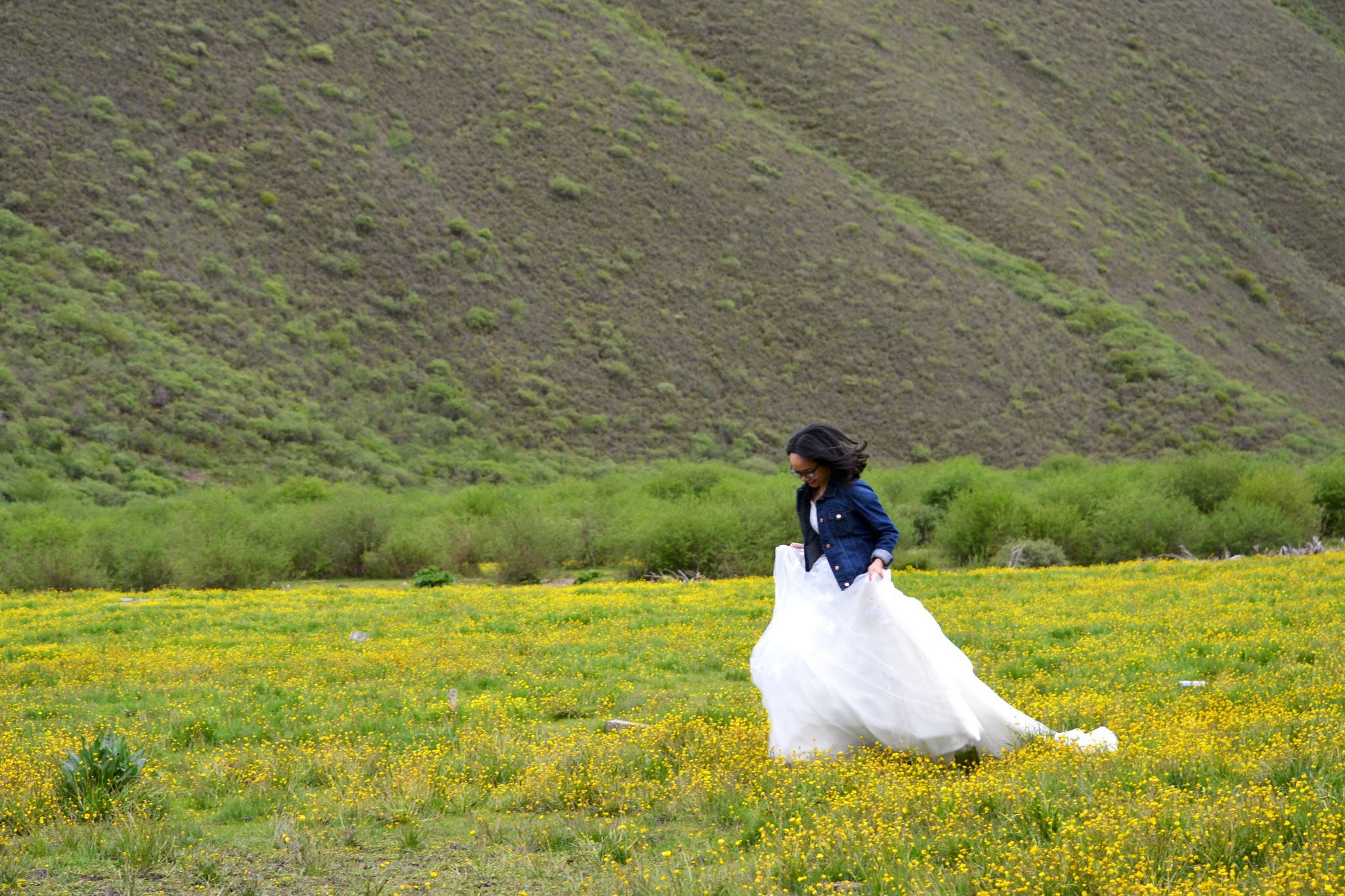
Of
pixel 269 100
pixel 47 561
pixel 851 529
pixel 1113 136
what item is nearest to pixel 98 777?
pixel 851 529

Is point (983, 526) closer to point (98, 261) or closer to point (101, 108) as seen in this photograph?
point (98, 261)

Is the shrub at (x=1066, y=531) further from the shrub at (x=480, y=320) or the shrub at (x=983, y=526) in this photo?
the shrub at (x=480, y=320)

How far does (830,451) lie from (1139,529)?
738 inches

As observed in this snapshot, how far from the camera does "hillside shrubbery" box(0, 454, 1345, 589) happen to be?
869 inches

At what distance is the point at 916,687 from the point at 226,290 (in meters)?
39.1

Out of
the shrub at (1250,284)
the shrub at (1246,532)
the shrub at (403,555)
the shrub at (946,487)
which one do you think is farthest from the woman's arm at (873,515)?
the shrub at (1250,284)

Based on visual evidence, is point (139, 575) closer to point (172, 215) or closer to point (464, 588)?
point (464, 588)

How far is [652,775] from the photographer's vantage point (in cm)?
623

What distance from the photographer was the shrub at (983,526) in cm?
2272

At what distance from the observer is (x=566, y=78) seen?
54.8 metres

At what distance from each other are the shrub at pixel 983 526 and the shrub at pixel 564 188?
100 feet

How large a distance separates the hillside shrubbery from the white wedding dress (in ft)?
54.4

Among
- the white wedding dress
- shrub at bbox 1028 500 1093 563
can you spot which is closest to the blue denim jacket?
the white wedding dress

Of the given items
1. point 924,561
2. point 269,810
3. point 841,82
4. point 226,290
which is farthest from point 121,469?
point 841,82
